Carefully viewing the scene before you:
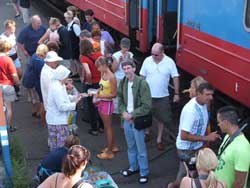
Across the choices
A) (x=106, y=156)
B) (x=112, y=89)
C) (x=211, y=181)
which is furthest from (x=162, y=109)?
(x=211, y=181)

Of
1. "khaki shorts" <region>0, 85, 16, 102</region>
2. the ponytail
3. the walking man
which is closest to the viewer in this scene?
the ponytail

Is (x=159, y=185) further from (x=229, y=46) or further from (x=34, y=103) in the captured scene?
(x=34, y=103)

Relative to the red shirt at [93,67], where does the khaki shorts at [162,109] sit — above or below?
below

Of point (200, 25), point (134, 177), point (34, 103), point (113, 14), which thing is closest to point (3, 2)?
point (113, 14)

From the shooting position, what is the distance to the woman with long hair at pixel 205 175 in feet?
15.4

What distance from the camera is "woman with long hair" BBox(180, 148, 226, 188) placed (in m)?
4.69

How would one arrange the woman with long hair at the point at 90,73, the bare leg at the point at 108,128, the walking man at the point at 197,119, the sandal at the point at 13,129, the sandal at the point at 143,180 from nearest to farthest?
the walking man at the point at 197,119
the sandal at the point at 143,180
the bare leg at the point at 108,128
the woman with long hair at the point at 90,73
the sandal at the point at 13,129

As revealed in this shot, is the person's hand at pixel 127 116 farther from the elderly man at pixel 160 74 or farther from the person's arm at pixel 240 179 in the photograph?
the person's arm at pixel 240 179

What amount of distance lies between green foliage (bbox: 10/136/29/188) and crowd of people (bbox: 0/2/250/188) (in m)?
0.48

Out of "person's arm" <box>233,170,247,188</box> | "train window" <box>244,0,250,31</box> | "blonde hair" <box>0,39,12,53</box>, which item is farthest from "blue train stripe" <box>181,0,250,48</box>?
"blonde hair" <box>0,39,12,53</box>

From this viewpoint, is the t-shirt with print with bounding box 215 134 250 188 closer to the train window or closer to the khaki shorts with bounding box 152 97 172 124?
the train window

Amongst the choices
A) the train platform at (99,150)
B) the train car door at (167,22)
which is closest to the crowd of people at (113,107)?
the train platform at (99,150)

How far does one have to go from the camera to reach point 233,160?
519 centimetres

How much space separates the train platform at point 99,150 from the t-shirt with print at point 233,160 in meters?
2.10
